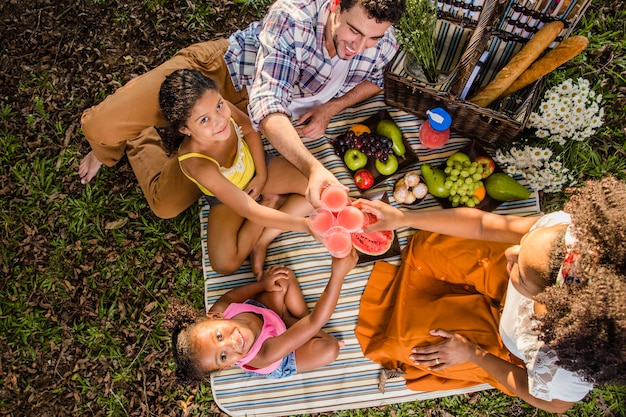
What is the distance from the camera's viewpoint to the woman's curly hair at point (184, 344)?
2592mm

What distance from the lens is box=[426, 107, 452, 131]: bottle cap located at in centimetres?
297

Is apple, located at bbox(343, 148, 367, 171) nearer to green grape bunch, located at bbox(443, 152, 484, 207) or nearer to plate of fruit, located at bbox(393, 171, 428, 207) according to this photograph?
plate of fruit, located at bbox(393, 171, 428, 207)

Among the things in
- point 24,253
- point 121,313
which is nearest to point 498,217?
point 121,313

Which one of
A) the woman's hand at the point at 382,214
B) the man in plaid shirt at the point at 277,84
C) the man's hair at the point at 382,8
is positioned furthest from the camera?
the woman's hand at the point at 382,214

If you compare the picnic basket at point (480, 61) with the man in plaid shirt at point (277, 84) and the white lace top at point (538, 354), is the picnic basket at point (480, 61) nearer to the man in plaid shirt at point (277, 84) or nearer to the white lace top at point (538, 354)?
the man in plaid shirt at point (277, 84)

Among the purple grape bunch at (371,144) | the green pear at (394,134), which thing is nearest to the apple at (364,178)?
the purple grape bunch at (371,144)

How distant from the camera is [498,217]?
243 cm

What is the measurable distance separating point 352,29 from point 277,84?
0.52 metres

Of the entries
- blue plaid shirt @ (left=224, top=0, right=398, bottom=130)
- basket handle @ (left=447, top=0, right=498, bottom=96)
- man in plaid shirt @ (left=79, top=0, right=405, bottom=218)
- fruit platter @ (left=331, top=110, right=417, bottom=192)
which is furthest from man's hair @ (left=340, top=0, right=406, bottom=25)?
fruit platter @ (left=331, top=110, right=417, bottom=192)

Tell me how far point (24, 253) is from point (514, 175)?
11.6 feet

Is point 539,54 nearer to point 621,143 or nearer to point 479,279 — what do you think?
point 621,143

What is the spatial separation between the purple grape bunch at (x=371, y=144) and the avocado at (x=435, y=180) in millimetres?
276

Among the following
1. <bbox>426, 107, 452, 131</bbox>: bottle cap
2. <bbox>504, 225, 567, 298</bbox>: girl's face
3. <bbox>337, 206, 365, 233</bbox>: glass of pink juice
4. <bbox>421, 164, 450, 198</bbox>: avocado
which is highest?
<bbox>504, 225, 567, 298</bbox>: girl's face

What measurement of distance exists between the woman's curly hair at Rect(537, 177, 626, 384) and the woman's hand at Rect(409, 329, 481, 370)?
1.05m
